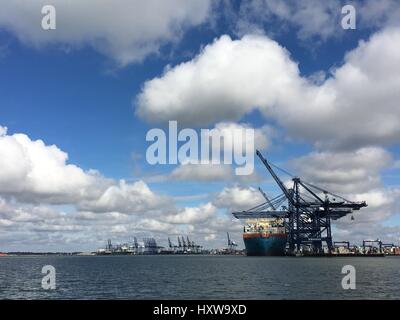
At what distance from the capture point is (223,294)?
5584 centimetres

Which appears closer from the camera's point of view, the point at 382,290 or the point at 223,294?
the point at 223,294
